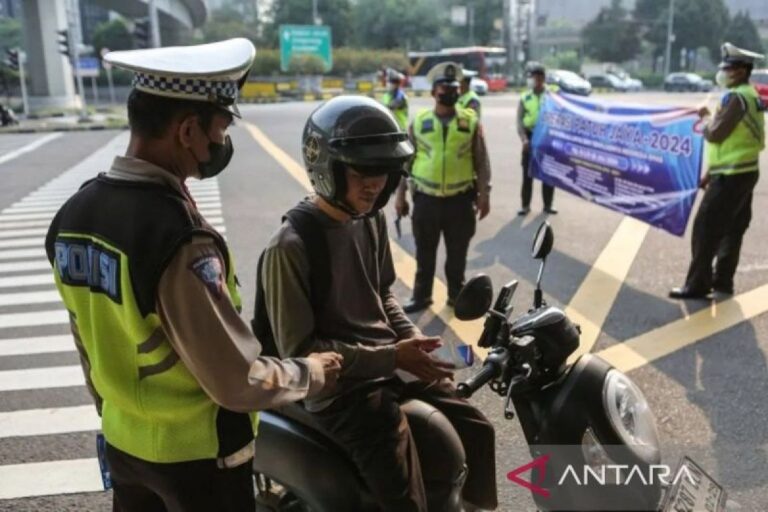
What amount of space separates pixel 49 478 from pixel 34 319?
2.74 metres

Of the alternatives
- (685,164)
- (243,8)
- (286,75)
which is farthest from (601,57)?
(685,164)

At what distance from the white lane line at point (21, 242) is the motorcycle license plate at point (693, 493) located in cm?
793

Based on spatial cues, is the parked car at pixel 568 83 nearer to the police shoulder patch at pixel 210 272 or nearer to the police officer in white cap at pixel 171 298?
the police officer in white cap at pixel 171 298

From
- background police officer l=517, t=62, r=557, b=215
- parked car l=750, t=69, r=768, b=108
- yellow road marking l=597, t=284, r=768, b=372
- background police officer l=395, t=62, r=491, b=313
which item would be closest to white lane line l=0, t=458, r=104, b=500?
background police officer l=395, t=62, r=491, b=313

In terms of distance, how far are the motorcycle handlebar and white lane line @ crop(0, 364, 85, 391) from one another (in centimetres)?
332

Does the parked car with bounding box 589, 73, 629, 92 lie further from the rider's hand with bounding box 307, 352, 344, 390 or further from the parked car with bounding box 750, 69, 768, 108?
the rider's hand with bounding box 307, 352, 344, 390

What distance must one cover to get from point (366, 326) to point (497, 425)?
1.73 metres

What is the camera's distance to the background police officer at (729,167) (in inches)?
203

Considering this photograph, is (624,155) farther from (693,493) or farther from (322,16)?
(322,16)

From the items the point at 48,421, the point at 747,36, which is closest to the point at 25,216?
the point at 48,421

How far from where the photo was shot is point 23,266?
736cm

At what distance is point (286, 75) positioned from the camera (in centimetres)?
5494

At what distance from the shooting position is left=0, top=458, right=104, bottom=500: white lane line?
3176 mm

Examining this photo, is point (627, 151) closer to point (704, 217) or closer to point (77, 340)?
point (704, 217)
